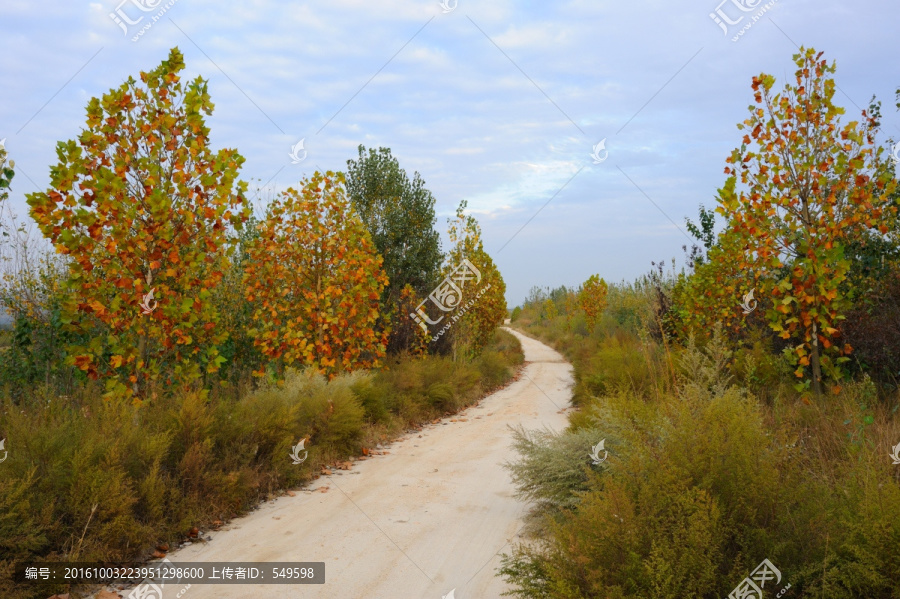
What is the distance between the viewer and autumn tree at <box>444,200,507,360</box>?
17.5 m

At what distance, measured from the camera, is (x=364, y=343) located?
9750 mm

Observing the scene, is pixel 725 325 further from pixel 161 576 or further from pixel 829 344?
pixel 161 576

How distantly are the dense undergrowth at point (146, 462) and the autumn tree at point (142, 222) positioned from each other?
619 mm

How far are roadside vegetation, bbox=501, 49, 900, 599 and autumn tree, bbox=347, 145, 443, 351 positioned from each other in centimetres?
613

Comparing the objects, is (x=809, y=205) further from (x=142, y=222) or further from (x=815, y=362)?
(x=142, y=222)

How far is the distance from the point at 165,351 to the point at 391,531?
113 inches

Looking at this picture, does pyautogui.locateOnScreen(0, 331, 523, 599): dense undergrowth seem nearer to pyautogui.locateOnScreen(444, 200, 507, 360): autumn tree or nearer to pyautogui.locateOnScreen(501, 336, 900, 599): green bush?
pyautogui.locateOnScreen(501, 336, 900, 599): green bush

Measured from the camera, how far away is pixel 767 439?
11.5 ft

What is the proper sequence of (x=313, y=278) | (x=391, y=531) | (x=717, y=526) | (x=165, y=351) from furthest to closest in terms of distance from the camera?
(x=313, y=278) < (x=165, y=351) < (x=391, y=531) < (x=717, y=526)

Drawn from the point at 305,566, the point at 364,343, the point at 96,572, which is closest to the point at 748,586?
the point at 305,566

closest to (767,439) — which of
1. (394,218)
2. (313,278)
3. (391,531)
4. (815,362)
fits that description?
(391,531)

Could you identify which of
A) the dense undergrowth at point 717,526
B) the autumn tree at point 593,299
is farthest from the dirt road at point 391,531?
the autumn tree at point 593,299

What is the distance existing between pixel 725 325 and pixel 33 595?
10008 millimetres

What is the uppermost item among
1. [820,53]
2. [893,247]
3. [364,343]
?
[820,53]
